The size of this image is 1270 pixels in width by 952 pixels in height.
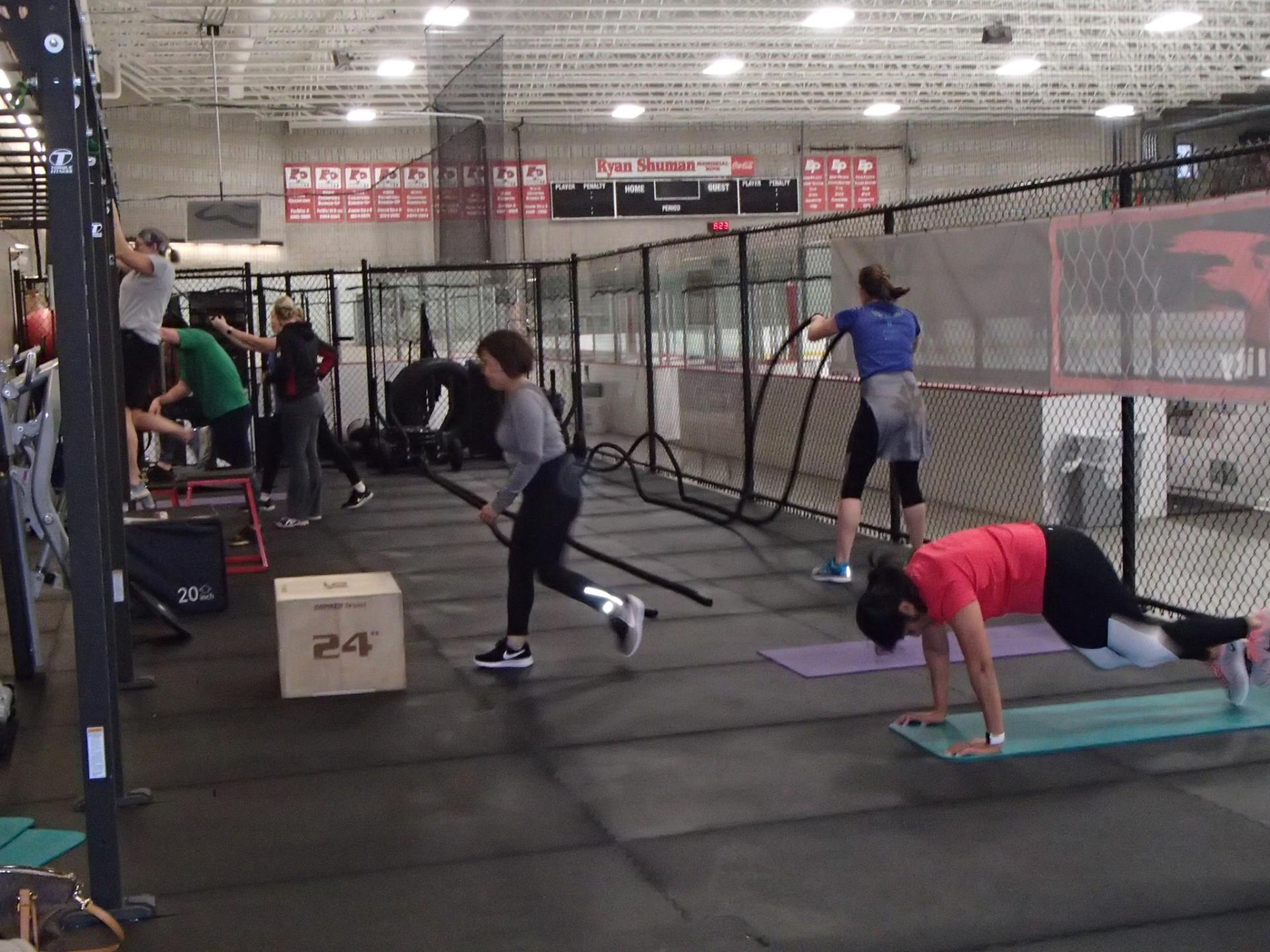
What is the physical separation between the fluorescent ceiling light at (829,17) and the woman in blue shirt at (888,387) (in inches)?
373

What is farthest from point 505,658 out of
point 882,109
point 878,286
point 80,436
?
point 882,109

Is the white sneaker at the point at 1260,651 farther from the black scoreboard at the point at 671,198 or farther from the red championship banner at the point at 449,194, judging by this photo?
the black scoreboard at the point at 671,198

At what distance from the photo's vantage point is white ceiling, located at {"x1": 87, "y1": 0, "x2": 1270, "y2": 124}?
15.5 meters

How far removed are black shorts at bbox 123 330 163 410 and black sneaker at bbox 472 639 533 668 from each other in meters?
3.87

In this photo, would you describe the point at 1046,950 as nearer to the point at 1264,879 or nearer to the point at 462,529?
the point at 1264,879

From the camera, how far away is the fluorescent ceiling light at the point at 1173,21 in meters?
16.7

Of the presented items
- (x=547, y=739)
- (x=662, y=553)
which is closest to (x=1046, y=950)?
(x=547, y=739)

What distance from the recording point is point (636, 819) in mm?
4047

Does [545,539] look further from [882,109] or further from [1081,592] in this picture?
[882,109]

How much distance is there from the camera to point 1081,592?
14.6 ft

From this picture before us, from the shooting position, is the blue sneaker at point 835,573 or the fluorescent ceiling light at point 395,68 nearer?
the blue sneaker at point 835,573

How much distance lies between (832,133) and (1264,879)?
2146 cm

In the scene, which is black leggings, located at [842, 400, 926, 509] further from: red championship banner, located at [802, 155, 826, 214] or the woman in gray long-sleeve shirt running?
red championship banner, located at [802, 155, 826, 214]

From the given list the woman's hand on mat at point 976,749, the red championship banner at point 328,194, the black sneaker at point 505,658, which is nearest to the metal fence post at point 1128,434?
the woman's hand on mat at point 976,749
